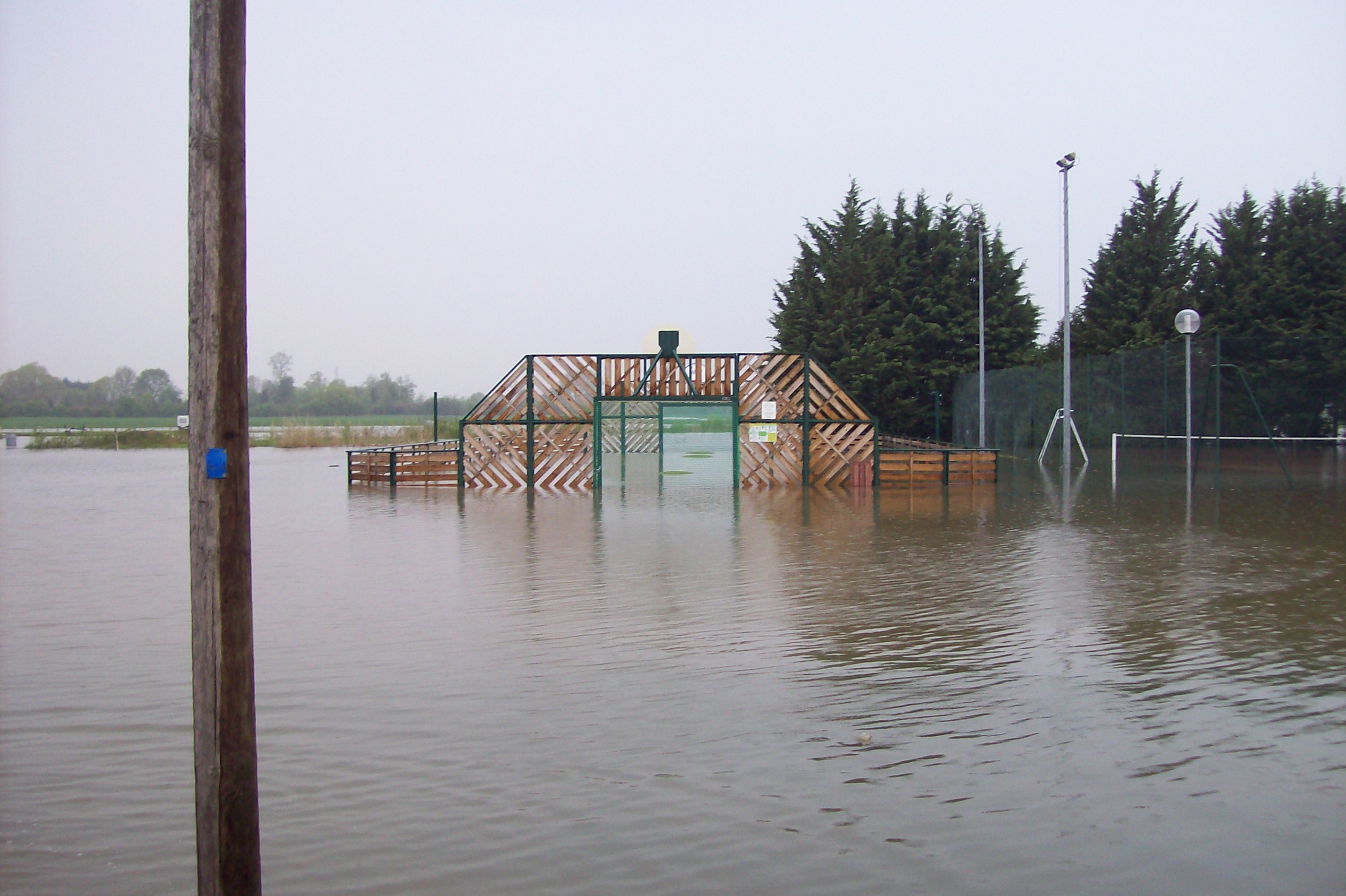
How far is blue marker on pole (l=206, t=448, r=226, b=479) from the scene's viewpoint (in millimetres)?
4230

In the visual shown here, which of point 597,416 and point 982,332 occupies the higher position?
point 982,332

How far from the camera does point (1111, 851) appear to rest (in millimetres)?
4824

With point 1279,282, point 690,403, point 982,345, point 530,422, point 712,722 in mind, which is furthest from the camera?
point 1279,282

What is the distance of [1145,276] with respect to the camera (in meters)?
49.5

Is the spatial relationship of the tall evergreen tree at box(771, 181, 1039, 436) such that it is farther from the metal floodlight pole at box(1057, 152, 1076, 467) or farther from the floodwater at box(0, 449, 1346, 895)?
the floodwater at box(0, 449, 1346, 895)

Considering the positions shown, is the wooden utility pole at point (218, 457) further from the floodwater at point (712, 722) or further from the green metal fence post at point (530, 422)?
the green metal fence post at point (530, 422)

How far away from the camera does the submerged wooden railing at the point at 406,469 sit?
2964 cm

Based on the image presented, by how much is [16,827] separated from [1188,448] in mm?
24350

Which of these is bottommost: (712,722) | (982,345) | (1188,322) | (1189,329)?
(712,722)

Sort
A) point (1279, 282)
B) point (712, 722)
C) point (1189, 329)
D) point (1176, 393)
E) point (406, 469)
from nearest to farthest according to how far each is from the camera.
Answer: point (712, 722)
point (1189, 329)
point (406, 469)
point (1176, 393)
point (1279, 282)

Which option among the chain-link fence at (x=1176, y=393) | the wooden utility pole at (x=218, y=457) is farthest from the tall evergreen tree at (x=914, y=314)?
the wooden utility pole at (x=218, y=457)

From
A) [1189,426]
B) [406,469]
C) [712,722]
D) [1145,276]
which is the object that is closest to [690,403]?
[406,469]

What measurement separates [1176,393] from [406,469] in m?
24.3

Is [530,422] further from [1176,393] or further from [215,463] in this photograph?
[215,463]
